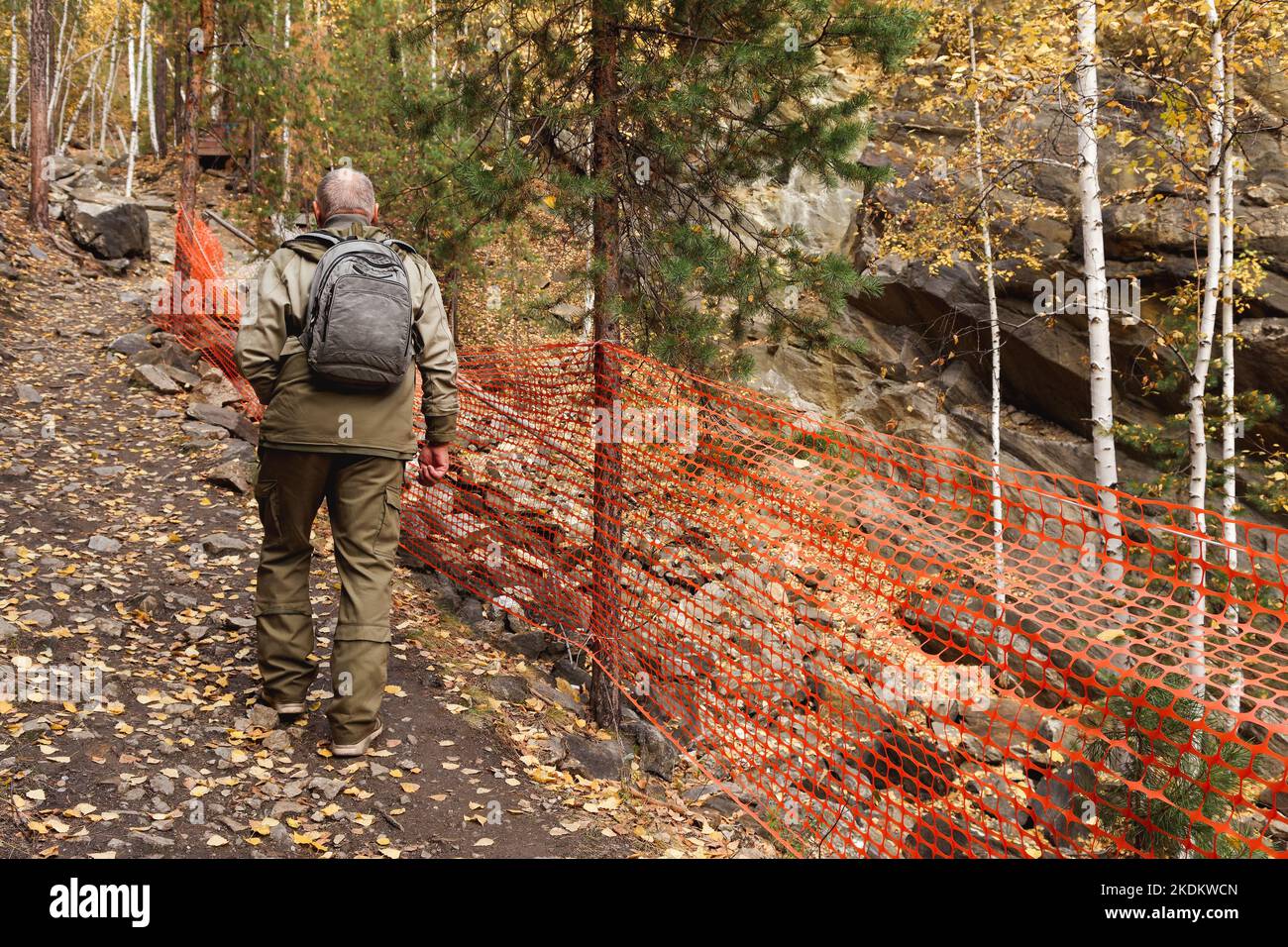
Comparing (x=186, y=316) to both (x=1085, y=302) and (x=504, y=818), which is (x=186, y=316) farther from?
(x=1085, y=302)

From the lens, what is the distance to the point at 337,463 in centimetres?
326

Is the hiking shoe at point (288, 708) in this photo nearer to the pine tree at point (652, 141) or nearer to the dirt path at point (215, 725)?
the dirt path at point (215, 725)

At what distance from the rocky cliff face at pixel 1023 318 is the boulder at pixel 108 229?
1225 centimetres

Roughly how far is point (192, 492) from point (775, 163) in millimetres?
5050

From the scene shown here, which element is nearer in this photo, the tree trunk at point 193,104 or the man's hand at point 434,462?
the man's hand at point 434,462

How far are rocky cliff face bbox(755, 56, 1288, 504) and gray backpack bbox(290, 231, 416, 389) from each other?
421 inches

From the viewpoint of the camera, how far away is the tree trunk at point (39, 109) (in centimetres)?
1395

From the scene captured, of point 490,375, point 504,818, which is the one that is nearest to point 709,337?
point 490,375

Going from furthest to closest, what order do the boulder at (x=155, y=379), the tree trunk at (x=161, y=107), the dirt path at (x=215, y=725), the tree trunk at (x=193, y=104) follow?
the tree trunk at (x=161, y=107), the tree trunk at (x=193, y=104), the boulder at (x=155, y=379), the dirt path at (x=215, y=725)

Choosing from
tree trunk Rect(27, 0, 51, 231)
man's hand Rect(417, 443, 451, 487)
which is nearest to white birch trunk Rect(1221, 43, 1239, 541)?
man's hand Rect(417, 443, 451, 487)

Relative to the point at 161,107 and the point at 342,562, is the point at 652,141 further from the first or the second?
the point at 161,107

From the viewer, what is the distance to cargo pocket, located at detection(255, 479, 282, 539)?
3.30 metres

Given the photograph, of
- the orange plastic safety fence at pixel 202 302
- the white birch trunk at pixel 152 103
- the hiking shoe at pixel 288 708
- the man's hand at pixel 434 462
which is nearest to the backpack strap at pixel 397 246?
the man's hand at pixel 434 462

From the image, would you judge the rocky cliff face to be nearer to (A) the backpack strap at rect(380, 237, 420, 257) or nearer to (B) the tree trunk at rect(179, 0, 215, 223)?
(B) the tree trunk at rect(179, 0, 215, 223)
